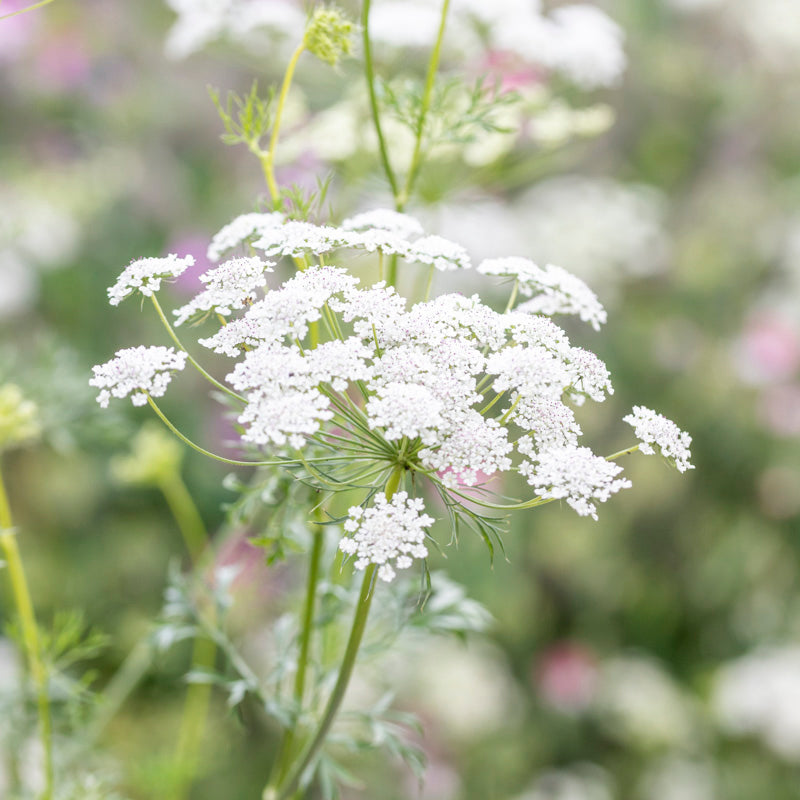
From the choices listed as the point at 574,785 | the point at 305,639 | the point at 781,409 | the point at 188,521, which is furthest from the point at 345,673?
the point at 781,409

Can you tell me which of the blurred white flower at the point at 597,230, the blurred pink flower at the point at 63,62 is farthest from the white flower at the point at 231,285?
the blurred pink flower at the point at 63,62

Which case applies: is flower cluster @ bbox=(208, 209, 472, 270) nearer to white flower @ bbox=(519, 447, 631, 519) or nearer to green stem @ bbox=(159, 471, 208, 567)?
white flower @ bbox=(519, 447, 631, 519)

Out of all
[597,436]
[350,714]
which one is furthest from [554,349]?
[597,436]

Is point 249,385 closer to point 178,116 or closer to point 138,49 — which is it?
point 178,116

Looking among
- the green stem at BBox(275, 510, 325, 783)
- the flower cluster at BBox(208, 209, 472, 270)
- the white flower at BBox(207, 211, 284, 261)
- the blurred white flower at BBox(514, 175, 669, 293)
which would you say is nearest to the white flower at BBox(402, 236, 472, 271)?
the flower cluster at BBox(208, 209, 472, 270)

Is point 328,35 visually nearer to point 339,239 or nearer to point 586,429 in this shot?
point 339,239
